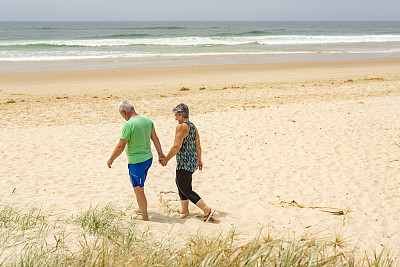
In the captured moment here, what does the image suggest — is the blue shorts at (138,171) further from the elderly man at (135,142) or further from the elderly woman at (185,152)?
the elderly woman at (185,152)

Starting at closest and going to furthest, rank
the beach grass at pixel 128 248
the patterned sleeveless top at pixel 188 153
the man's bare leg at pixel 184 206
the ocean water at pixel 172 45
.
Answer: the beach grass at pixel 128 248, the patterned sleeveless top at pixel 188 153, the man's bare leg at pixel 184 206, the ocean water at pixel 172 45

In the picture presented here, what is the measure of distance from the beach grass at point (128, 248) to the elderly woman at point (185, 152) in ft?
2.32

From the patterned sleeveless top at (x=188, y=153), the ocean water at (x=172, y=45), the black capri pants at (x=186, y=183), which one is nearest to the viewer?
the patterned sleeveless top at (x=188, y=153)

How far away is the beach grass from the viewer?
3.29 meters

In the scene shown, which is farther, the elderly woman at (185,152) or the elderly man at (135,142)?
the elderly woman at (185,152)

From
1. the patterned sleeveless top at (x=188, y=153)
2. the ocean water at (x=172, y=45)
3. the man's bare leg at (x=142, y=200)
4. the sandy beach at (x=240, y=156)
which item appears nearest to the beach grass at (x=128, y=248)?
the man's bare leg at (x=142, y=200)

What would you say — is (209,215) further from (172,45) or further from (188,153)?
(172,45)

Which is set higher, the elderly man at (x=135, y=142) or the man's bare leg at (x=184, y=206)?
the elderly man at (x=135, y=142)

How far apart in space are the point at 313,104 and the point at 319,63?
15.2 meters

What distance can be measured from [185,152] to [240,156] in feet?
10.6

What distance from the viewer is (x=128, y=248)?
12.0 ft

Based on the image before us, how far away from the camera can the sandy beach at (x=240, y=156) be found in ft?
16.7

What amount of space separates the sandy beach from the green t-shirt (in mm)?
825

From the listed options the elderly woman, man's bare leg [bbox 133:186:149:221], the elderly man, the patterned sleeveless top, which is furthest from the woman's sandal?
the elderly man
